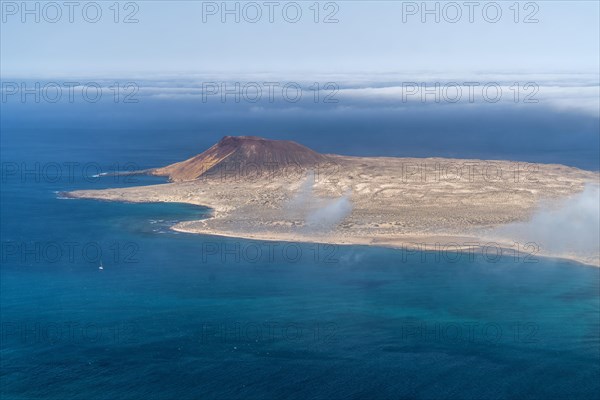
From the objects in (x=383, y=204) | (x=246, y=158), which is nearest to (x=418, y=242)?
(x=383, y=204)

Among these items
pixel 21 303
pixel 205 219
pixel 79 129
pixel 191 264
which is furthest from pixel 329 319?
pixel 79 129

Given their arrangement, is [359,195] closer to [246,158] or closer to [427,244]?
[427,244]

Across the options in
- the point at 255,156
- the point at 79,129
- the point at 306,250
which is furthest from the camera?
the point at 79,129

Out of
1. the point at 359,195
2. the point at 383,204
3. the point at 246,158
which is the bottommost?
the point at 383,204

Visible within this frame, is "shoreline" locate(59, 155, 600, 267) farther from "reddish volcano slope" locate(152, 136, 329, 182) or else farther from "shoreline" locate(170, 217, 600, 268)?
"reddish volcano slope" locate(152, 136, 329, 182)

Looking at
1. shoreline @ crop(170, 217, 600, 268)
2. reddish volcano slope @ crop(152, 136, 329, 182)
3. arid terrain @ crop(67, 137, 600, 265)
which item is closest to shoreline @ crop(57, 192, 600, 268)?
shoreline @ crop(170, 217, 600, 268)

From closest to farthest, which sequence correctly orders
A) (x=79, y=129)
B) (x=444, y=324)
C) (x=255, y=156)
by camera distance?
(x=444, y=324) < (x=255, y=156) < (x=79, y=129)

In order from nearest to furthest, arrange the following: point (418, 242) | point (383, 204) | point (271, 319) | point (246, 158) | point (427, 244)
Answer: point (271, 319) → point (427, 244) → point (418, 242) → point (383, 204) → point (246, 158)

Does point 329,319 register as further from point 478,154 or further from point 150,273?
point 478,154
